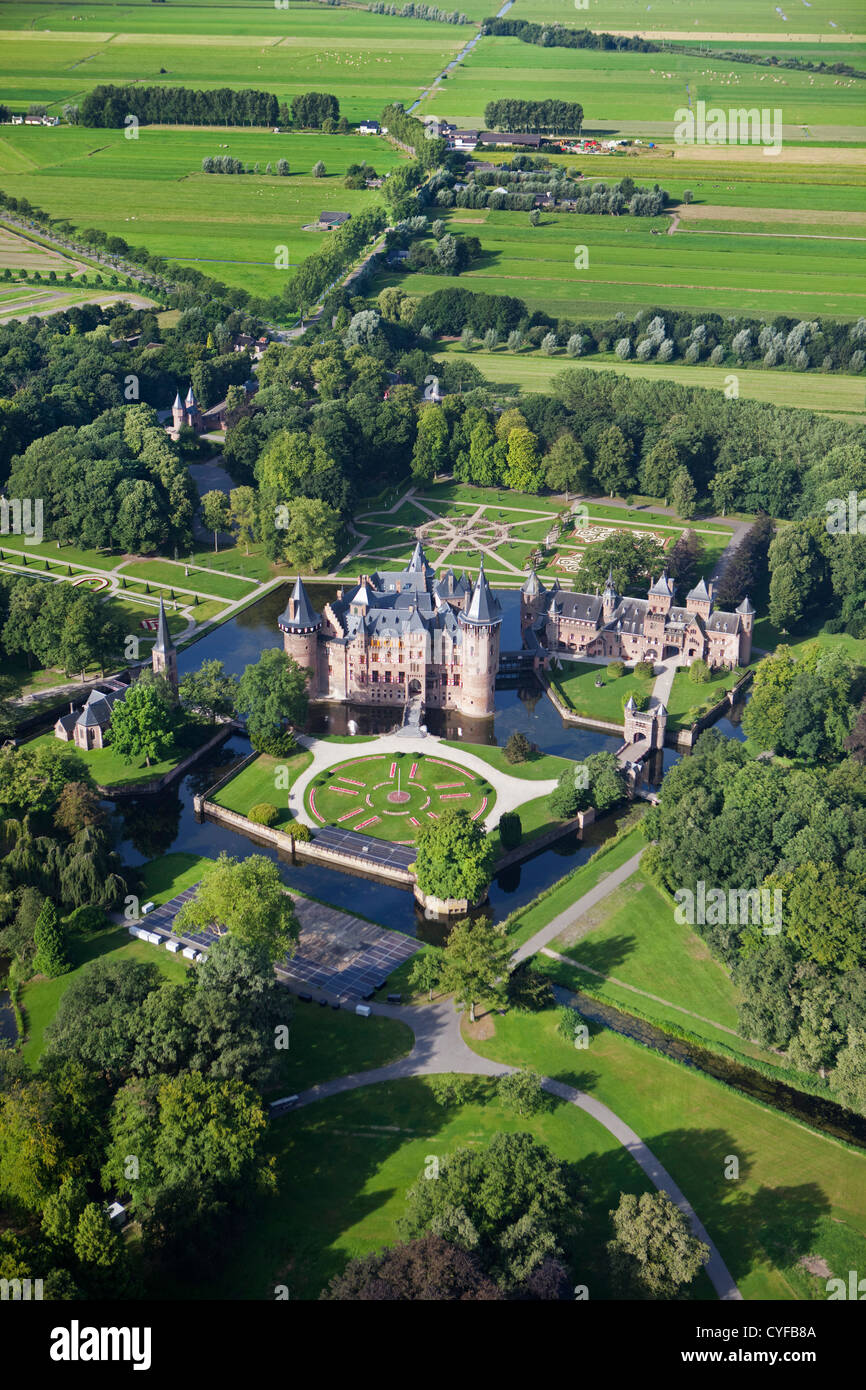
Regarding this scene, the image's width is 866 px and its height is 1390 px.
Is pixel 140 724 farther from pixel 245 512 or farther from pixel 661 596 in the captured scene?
pixel 661 596

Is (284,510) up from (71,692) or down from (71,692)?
up

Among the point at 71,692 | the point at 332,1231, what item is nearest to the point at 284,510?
the point at 71,692

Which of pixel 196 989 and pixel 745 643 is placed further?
pixel 745 643

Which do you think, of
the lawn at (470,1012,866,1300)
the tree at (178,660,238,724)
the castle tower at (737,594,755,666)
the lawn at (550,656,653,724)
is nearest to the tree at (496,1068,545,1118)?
the lawn at (470,1012,866,1300)

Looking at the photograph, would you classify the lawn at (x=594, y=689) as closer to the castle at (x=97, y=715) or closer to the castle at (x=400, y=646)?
the castle at (x=400, y=646)

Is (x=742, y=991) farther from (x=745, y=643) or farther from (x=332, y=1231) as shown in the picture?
(x=745, y=643)

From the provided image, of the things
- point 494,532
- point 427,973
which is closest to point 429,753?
point 427,973
